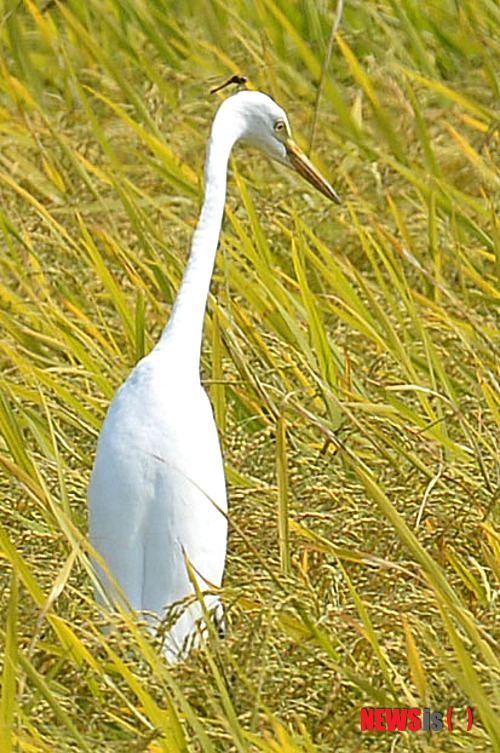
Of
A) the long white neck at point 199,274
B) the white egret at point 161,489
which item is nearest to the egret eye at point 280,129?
the long white neck at point 199,274

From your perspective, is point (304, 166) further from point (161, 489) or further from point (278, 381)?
point (161, 489)

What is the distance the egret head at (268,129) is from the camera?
246 centimetres

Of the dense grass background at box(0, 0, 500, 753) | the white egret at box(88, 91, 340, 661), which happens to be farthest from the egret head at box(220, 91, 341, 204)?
the white egret at box(88, 91, 340, 661)

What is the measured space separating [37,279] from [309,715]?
4.93ft

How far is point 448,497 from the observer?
7.32 feet

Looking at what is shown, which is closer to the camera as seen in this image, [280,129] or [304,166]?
[280,129]

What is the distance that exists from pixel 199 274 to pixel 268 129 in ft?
Result: 1.23

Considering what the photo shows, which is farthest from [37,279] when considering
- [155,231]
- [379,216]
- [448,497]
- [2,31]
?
[2,31]

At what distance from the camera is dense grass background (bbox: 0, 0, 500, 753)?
1718mm

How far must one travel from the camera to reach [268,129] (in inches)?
101

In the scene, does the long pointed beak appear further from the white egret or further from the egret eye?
the white egret

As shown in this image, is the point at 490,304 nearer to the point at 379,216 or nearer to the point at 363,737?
the point at 379,216

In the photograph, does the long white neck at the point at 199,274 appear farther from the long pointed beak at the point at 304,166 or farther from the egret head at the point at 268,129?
the long pointed beak at the point at 304,166

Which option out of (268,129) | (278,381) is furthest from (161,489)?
(268,129)
